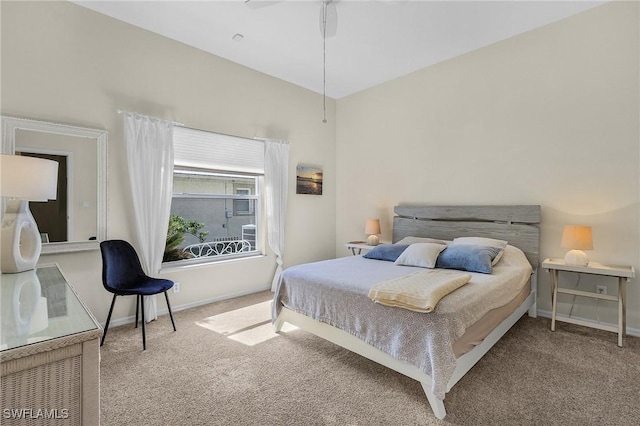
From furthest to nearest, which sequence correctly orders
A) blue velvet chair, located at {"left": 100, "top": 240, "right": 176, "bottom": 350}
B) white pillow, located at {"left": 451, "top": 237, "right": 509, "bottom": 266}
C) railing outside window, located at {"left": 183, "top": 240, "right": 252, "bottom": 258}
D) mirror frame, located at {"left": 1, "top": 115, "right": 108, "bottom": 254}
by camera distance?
railing outside window, located at {"left": 183, "top": 240, "right": 252, "bottom": 258}, white pillow, located at {"left": 451, "top": 237, "right": 509, "bottom": 266}, blue velvet chair, located at {"left": 100, "top": 240, "right": 176, "bottom": 350}, mirror frame, located at {"left": 1, "top": 115, "right": 108, "bottom": 254}

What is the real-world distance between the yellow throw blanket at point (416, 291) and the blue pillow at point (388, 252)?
1035 millimetres

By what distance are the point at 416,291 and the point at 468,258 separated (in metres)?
1.20

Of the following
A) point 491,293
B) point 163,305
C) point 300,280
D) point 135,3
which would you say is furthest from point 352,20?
point 163,305

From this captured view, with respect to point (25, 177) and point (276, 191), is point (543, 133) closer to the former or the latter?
point (276, 191)

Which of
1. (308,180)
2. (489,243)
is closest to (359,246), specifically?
(308,180)

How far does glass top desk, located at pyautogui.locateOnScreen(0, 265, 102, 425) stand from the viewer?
2.80 feet

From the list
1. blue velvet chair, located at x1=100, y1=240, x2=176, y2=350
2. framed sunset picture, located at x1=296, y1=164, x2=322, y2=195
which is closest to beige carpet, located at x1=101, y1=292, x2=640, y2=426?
blue velvet chair, located at x1=100, y1=240, x2=176, y2=350

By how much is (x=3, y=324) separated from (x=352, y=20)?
3.53 metres

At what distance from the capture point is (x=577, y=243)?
2.88m

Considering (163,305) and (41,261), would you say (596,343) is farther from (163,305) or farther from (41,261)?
(41,261)

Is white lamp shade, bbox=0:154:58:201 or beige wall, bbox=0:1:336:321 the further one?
beige wall, bbox=0:1:336:321

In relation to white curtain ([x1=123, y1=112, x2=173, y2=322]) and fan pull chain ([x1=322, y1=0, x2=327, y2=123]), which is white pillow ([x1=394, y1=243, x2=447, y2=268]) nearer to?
fan pull chain ([x1=322, y1=0, x2=327, y2=123])

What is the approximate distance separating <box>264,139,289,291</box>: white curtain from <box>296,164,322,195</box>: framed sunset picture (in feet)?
1.06

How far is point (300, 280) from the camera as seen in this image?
2.79 m
